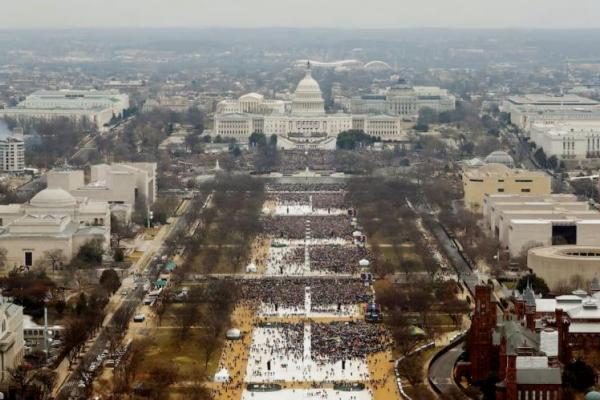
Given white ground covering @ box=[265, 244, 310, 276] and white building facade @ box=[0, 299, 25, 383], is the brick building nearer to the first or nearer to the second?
white building facade @ box=[0, 299, 25, 383]

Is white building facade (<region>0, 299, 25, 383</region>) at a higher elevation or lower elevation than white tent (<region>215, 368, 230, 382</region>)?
higher

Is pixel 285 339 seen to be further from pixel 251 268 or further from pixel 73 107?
pixel 73 107

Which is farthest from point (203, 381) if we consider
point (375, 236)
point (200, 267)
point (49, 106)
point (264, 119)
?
point (49, 106)

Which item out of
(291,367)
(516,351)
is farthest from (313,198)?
(516,351)

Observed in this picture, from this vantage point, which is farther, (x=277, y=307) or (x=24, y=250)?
(x=24, y=250)

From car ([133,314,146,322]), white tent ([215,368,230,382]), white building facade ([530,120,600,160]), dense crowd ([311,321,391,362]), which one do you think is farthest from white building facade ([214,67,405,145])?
white tent ([215,368,230,382])

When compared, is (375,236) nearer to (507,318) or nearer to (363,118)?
(507,318)

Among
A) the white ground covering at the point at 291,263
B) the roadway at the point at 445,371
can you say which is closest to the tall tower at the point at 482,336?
the roadway at the point at 445,371

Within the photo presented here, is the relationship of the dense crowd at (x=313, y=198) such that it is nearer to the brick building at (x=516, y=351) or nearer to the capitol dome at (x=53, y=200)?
the capitol dome at (x=53, y=200)
